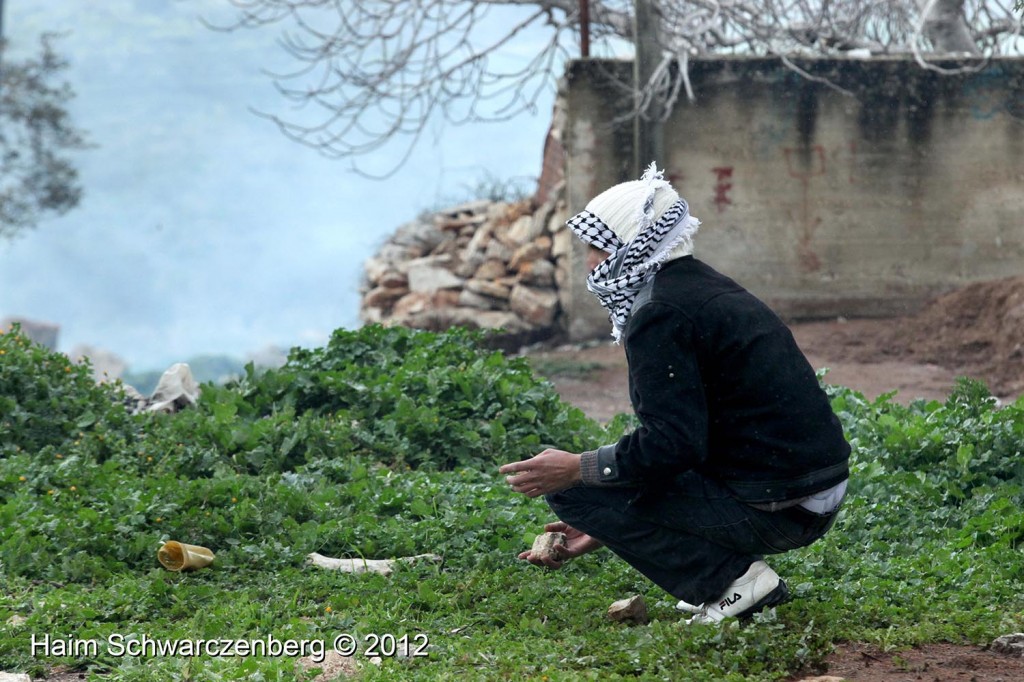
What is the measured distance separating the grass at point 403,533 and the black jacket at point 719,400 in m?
0.53

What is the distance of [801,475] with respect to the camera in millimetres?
3543

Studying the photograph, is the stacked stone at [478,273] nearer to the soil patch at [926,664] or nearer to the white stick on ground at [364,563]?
the white stick on ground at [364,563]

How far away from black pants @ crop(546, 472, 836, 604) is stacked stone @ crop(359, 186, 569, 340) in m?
8.78

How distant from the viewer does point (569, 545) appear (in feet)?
13.6

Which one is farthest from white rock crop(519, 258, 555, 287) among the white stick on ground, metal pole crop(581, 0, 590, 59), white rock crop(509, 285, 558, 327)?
the white stick on ground

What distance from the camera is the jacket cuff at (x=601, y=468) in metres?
3.60

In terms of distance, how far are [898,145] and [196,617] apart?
10.8m

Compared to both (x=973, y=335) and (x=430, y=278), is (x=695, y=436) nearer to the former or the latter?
(x=973, y=335)

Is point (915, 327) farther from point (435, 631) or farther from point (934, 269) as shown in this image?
point (435, 631)

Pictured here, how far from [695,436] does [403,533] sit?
1.81 m

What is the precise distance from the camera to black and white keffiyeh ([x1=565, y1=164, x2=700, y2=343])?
356cm

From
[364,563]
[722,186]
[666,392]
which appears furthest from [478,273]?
[666,392]

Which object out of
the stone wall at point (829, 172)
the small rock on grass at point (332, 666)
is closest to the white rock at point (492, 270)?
the stone wall at point (829, 172)

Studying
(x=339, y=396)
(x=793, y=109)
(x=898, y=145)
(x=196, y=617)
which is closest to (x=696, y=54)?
(x=793, y=109)
